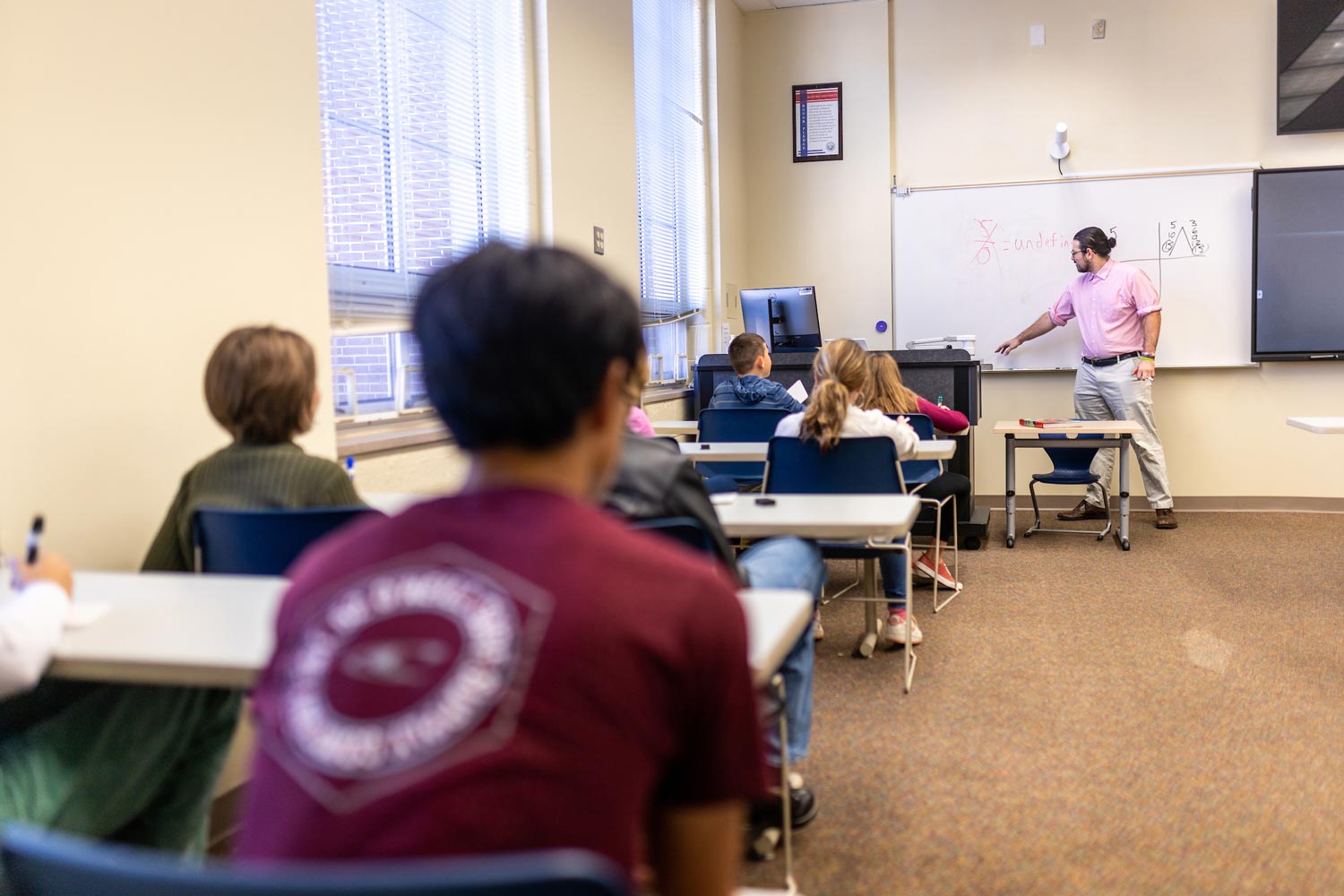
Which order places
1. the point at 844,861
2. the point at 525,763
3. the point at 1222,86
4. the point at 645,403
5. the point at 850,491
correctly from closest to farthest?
the point at 525,763, the point at 844,861, the point at 850,491, the point at 645,403, the point at 1222,86

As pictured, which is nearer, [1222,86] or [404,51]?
[404,51]

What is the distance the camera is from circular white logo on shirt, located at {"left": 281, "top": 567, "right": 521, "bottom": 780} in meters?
0.63

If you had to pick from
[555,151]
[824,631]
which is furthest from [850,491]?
[555,151]

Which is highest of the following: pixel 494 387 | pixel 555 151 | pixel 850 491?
pixel 555 151

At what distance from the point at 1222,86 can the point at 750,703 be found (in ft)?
21.7

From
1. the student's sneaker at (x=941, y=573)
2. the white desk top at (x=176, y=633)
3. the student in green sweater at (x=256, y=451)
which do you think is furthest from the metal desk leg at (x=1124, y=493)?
the white desk top at (x=176, y=633)

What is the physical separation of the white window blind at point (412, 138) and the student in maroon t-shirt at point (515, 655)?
220 cm

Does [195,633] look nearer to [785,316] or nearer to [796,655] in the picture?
[796,655]

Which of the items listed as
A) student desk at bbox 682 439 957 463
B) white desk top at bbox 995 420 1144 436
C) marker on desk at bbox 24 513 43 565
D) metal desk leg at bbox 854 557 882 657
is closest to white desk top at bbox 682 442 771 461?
student desk at bbox 682 439 957 463

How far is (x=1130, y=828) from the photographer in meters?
2.13

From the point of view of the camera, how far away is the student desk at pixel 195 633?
1.21m

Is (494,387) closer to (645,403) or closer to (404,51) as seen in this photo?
(404,51)

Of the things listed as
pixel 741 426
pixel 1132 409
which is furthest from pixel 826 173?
pixel 741 426

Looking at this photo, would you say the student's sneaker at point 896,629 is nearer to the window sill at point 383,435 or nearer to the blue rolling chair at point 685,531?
the window sill at point 383,435
